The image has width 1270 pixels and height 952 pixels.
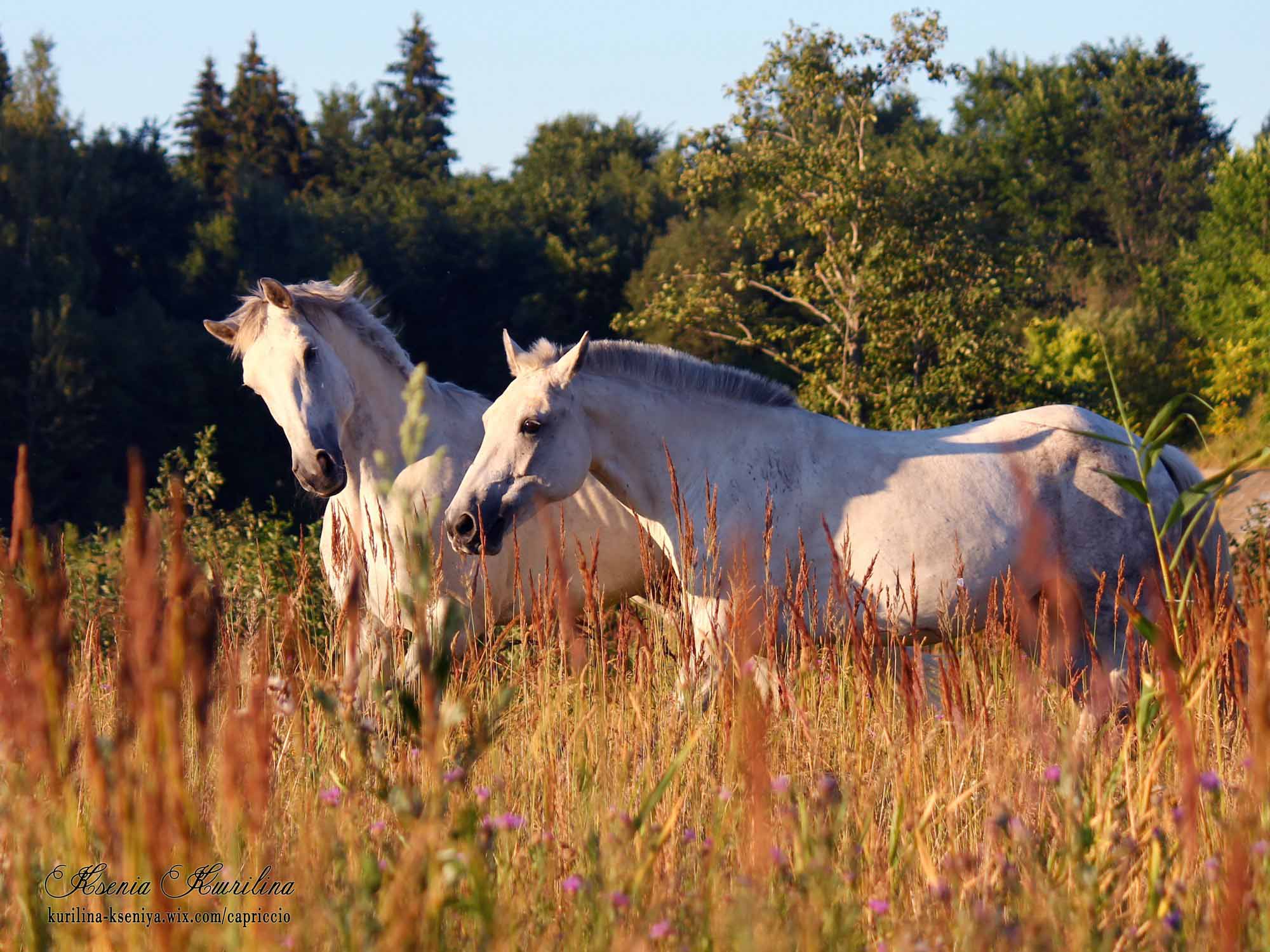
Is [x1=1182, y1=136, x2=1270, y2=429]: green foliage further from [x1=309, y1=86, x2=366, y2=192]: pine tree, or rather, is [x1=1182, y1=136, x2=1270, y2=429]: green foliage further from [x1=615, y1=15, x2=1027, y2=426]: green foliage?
[x1=309, y1=86, x2=366, y2=192]: pine tree

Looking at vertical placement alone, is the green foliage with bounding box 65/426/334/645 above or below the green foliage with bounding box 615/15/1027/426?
below

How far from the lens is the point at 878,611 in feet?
15.5

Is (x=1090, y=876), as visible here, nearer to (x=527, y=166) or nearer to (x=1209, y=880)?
(x=1209, y=880)

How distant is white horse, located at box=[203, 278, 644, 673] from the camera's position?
5.02m

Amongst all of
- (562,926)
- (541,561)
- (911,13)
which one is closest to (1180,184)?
(911,13)

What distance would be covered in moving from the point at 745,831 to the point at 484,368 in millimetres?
29268

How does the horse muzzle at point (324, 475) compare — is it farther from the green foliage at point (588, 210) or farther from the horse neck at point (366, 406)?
the green foliage at point (588, 210)

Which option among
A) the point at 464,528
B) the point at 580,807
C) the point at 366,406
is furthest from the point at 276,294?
the point at 580,807

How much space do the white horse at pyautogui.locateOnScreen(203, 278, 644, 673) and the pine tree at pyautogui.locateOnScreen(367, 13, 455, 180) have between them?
1519 inches

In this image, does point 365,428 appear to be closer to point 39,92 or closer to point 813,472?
point 813,472

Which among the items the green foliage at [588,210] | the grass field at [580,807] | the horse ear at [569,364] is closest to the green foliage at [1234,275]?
the green foliage at [588,210]

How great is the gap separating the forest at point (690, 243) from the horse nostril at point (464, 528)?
5.62 feet

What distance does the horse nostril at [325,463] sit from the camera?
4945mm

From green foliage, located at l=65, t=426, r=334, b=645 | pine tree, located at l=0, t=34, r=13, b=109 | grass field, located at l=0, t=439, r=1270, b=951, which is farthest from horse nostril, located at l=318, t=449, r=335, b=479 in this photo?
pine tree, located at l=0, t=34, r=13, b=109
